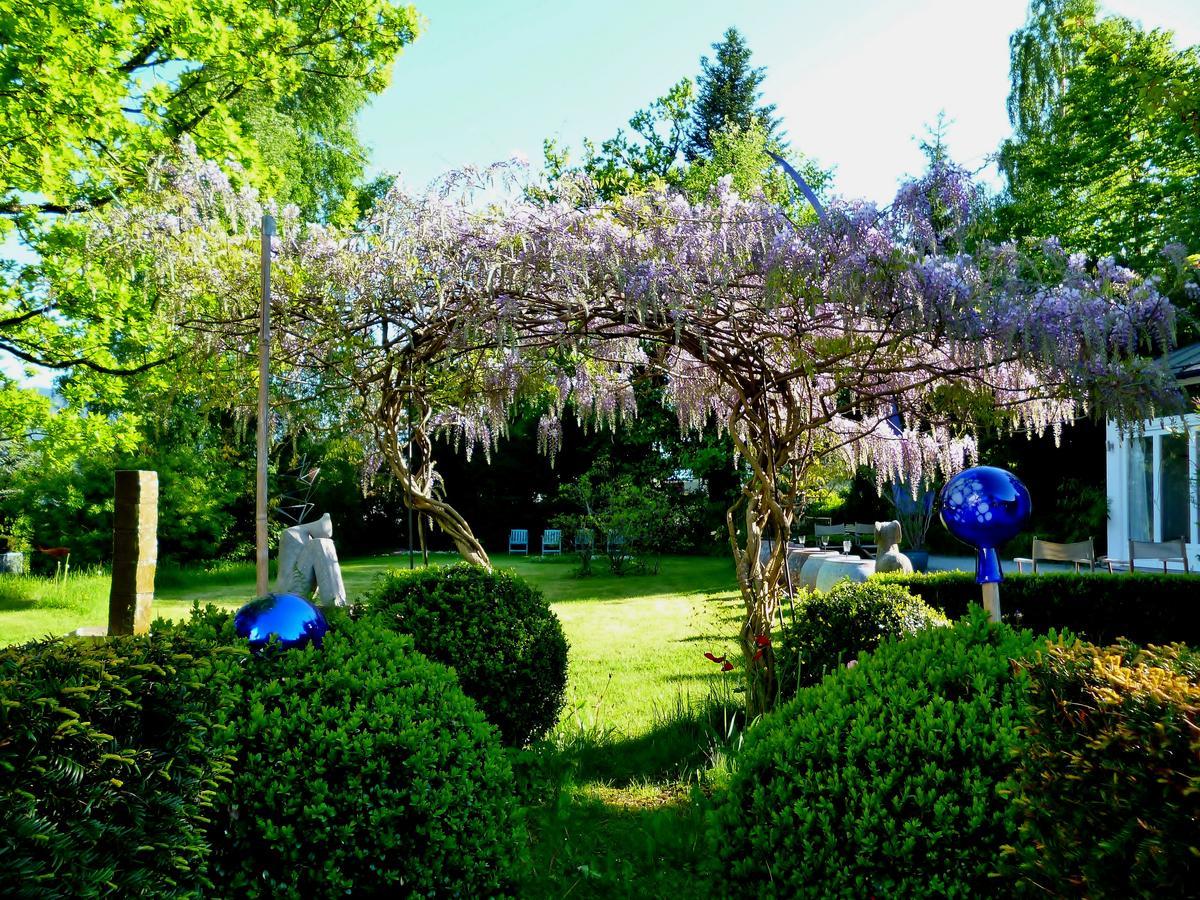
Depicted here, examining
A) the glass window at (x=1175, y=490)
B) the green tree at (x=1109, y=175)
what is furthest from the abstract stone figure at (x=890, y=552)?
the green tree at (x=1109, y=175)

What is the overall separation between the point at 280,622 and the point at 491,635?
74.5 inches

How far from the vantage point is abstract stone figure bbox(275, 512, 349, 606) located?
7.52 meters

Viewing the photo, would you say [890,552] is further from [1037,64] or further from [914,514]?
[1037,64]

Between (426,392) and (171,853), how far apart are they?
5068 mm

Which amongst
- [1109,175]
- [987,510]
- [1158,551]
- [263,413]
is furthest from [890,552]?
[1109,175]

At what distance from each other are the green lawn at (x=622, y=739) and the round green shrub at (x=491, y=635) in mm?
251

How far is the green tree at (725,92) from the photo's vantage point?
2561 centimetres

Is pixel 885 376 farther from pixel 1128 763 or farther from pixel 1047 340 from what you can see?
pixel 1128 763

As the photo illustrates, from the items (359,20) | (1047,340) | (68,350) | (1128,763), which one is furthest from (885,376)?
(359,20)

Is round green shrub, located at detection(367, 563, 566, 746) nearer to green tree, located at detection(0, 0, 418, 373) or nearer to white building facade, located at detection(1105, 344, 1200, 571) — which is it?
green tree, located at detection(0, 0, 418, 373)

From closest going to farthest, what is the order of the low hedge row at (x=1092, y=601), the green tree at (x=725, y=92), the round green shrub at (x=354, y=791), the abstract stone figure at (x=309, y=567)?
the round green shrub at (x=354, y=791) → the low hedge row at (x=1092, y=601) → the abstract stone figure at (x=309, y=567) → the green tree at (x=725, y=92)

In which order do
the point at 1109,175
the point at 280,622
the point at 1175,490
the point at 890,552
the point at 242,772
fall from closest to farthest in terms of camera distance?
the point at 242,772 → the point at 280,622 → the point at 890,552 → the point at 1175,490 → the point at 1109,175

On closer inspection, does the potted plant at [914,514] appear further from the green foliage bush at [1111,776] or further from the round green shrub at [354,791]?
the green foliage bush at [1111,776]

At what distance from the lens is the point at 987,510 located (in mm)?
3832
